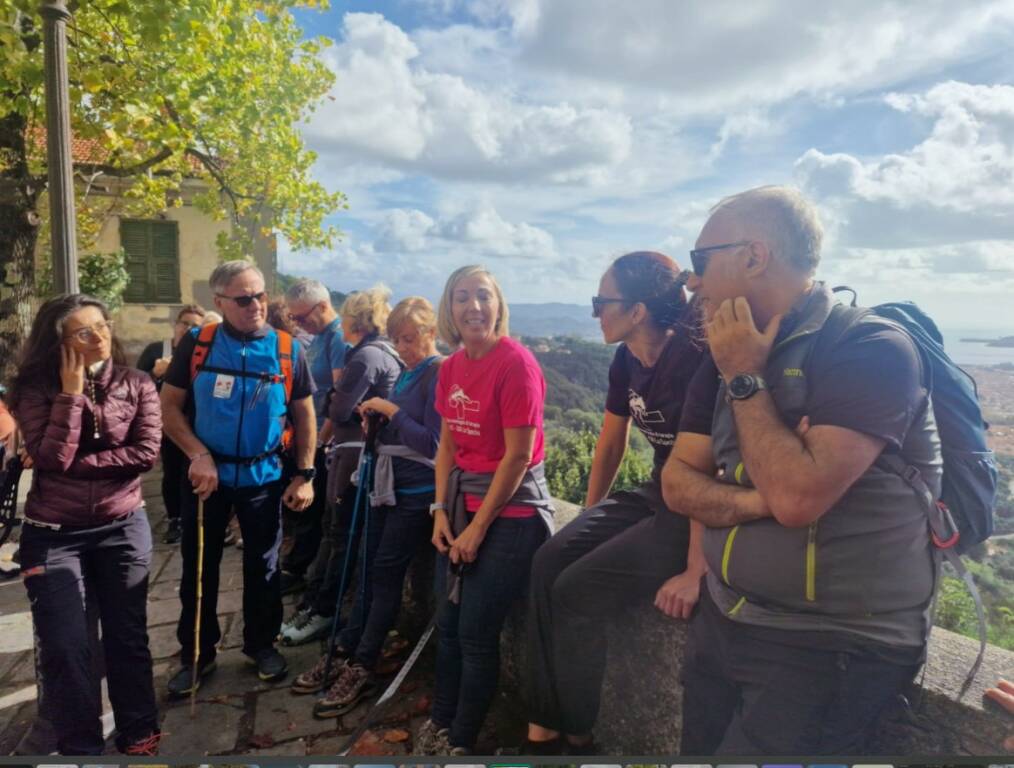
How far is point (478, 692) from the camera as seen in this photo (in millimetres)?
1647

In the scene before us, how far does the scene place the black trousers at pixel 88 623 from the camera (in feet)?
5.43

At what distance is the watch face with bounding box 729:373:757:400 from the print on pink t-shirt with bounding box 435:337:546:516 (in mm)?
656

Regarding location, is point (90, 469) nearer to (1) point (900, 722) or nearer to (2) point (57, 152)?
(2) point (57, 152)

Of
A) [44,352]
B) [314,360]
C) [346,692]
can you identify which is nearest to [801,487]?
[346,692]

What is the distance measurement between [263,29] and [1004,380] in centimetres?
428

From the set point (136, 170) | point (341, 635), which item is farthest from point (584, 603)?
point (136, 170)

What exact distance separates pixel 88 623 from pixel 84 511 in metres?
0.32

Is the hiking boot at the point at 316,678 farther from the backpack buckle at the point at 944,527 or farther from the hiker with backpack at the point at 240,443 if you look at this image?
the backpack buckle at the point at 944,527

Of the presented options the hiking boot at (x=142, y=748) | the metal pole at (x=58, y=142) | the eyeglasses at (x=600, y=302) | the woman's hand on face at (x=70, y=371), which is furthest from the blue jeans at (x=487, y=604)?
the metal pole at (x=58, y=142)

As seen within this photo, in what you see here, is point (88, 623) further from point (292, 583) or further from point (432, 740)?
point (292, 583)

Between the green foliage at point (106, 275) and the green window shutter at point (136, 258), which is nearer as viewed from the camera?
the green window shutter at point (136, 258)

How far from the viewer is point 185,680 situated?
81.1 inches

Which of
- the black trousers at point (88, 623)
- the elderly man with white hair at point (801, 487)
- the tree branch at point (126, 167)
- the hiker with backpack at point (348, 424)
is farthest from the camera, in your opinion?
the tree branch at point (126, 167)

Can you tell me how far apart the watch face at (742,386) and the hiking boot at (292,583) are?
2.43 m
